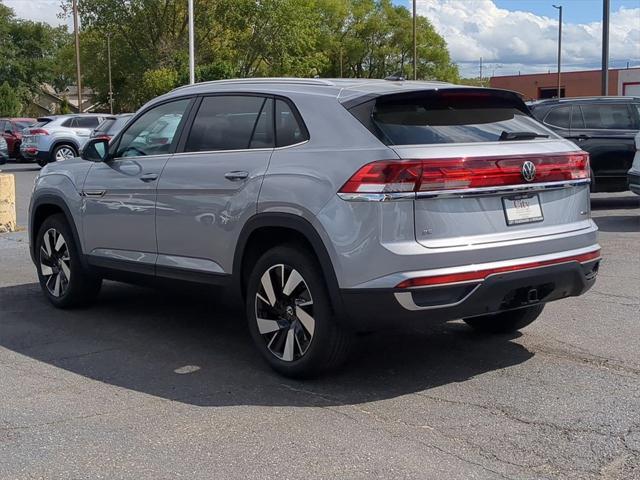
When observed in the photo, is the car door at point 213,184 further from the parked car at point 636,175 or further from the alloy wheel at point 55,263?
the parked car at point 636,175

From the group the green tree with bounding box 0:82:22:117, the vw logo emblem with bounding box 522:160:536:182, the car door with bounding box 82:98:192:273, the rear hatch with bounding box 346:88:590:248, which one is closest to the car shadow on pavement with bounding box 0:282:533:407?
the car door with bounding box 82:98:192:273

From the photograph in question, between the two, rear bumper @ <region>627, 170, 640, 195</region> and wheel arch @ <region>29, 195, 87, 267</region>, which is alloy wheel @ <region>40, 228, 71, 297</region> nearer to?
wheel arch @ <region>29, 195, 87, 267</region>

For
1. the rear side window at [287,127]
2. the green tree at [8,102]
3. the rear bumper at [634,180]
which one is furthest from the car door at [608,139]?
the green tree at [8,102]

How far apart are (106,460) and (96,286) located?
10.9ft

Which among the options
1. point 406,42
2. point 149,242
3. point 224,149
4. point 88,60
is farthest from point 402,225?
point 406,42

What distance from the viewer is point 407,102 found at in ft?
16.3

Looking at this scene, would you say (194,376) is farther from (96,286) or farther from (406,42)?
(406,42)

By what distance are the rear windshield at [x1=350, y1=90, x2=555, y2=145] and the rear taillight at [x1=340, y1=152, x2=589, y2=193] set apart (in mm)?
209

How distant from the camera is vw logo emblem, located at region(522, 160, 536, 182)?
4.92 metres

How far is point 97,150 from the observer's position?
6.80 metres

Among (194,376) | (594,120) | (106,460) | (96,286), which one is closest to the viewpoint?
(106,460)

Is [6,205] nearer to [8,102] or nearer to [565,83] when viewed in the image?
[565,83]

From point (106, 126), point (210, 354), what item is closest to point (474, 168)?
point (210, 354)

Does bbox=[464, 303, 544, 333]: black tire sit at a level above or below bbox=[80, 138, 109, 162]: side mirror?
below
